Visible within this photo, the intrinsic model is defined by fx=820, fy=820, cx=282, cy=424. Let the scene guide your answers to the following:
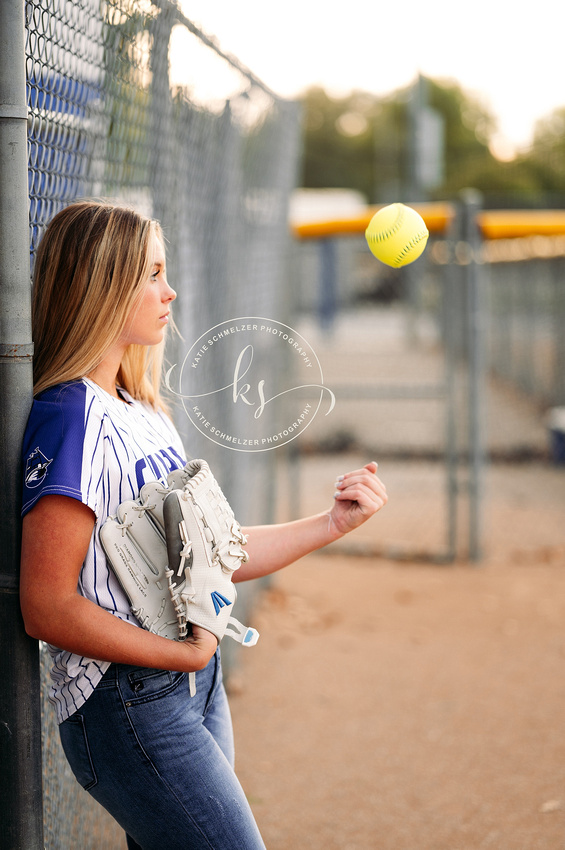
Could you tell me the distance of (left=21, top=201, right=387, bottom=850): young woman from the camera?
57.2 inches

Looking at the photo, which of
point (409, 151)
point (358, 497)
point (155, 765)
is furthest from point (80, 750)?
point (409, 151)

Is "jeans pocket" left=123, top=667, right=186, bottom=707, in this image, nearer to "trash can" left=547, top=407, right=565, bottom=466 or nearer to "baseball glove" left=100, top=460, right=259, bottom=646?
"baseball glove" left=100, top=460, right=259, bottom=646

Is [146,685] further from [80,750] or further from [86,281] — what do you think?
[86,281]

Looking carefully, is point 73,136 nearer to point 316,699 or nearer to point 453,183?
point 316,699

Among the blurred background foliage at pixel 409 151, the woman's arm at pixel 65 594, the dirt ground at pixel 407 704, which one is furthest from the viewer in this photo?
the blurred background foliage at pixel 409 151

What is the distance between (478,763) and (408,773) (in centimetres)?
31

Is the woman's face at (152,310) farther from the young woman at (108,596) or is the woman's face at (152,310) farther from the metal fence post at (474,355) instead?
the metal fence post at (474,355)

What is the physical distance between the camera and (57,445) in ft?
4.73

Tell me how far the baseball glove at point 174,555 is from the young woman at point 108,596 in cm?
3

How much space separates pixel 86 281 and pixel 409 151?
64.5 feet

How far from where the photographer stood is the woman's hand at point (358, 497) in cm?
174

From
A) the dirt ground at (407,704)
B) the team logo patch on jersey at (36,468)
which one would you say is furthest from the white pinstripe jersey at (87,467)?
the dirt ground at (407,704)

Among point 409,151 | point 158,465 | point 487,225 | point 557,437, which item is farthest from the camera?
point 409,151

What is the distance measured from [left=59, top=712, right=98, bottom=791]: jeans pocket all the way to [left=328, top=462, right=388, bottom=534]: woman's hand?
67 cm
